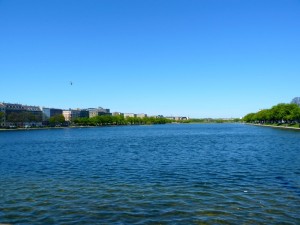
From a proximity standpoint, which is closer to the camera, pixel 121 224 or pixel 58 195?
pixel 121 224

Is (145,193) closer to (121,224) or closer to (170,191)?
(170,191)

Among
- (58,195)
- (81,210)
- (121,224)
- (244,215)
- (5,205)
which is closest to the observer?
(121,224)

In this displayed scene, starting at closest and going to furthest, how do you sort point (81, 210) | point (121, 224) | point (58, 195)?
point (121, 224), point (81, 210), point (58, 195)

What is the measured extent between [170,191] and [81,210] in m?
6.23

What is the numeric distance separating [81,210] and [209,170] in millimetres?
15882

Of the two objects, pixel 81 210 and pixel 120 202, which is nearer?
pixel 81 210

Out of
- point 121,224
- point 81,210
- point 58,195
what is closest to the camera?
point 121,224

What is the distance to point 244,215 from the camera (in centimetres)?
1578

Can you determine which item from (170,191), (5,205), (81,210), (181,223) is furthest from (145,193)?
(5,205)

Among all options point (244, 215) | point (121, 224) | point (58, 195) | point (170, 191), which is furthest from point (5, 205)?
point (244, 215)

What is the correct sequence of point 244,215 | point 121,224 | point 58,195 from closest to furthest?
point 121,224, point 244,215, point 58,195

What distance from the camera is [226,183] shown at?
78.1 feet

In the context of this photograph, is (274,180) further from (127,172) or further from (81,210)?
(81,210)

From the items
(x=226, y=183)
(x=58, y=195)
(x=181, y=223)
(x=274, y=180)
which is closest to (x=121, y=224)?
(x=181, y=223)
